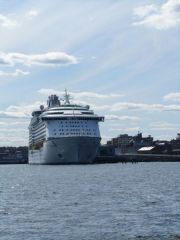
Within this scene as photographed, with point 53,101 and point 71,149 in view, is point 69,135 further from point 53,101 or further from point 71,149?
point 53,101

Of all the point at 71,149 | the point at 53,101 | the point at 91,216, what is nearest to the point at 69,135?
the point at 71,149

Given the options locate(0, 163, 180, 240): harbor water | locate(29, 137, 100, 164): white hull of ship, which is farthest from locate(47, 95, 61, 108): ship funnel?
locate(0, 163, 180, 240): harbor water

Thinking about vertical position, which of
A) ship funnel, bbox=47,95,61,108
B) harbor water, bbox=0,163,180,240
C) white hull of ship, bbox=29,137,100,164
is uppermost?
ship funnel, bbox=47,95,61,108

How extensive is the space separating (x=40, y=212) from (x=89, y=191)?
17.9 metres

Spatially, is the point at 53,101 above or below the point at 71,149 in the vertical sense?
above

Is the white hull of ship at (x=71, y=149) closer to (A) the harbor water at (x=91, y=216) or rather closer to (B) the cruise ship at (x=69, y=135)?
(B) the cruise ship at (x=69, y=135)

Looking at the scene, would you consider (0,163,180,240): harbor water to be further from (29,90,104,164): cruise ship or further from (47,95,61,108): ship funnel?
(47,95,61,108): ship funnel

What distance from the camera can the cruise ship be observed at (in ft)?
443

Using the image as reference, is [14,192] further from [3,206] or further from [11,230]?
[11,230]

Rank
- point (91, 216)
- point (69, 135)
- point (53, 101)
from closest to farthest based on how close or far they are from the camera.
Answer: point (91, 216) → point (69, 135) → point (53, 101)

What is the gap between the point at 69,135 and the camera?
442 ft

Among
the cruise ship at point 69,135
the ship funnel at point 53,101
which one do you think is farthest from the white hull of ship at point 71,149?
the ship funnel at point 53,101

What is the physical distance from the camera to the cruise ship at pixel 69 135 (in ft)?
443

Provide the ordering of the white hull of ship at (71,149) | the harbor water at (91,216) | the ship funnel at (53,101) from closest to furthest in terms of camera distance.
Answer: the harbor water at (91,216) < the white hull of ship at (71,149) < the ship funnel at (53,101)
